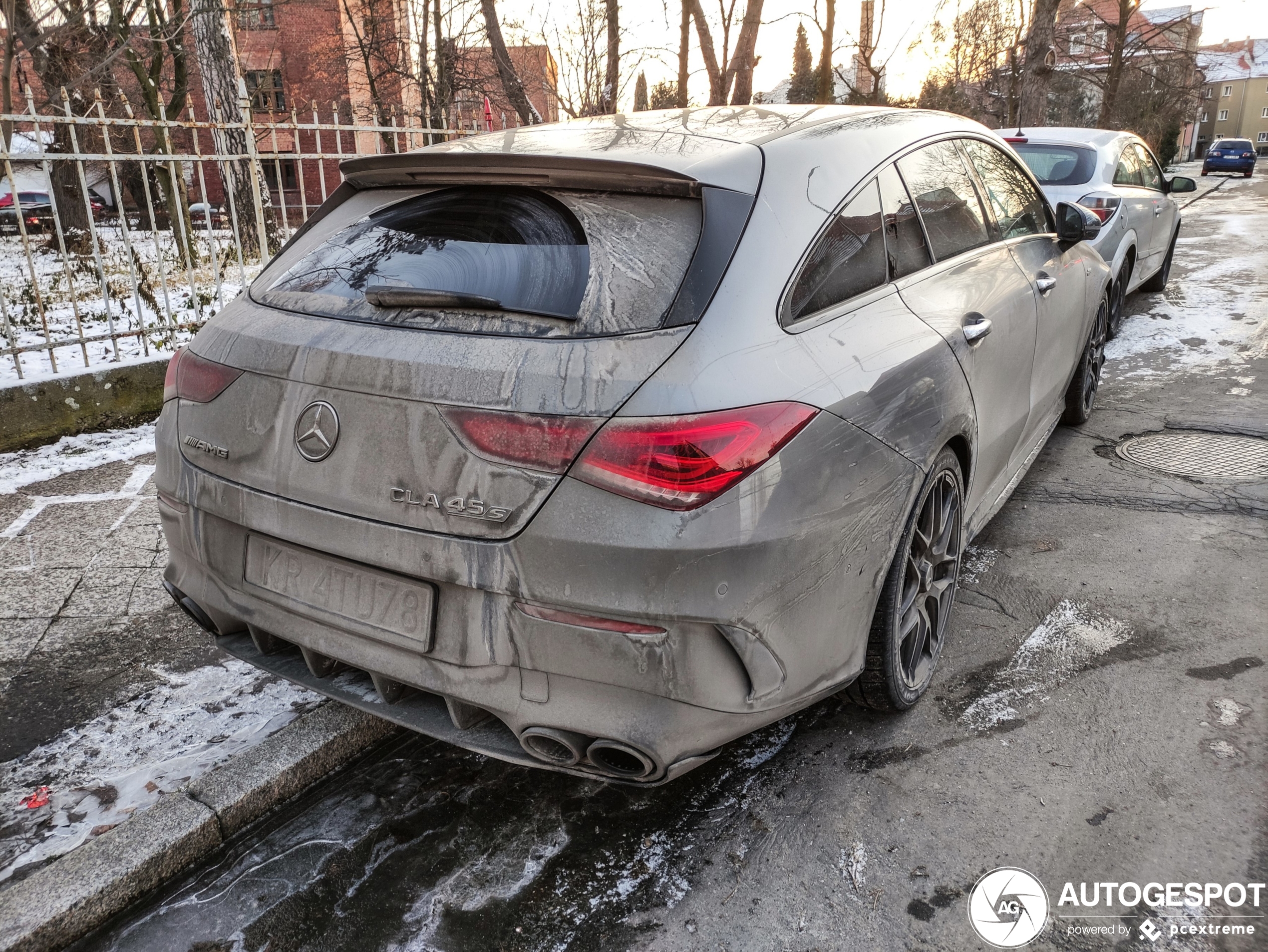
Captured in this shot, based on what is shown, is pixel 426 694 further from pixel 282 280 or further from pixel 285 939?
pixel 282 280

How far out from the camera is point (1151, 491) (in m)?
4.46

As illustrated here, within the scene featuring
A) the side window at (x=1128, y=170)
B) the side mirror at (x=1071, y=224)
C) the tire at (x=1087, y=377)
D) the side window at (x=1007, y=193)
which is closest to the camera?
the side window at (x=1007, y=193)

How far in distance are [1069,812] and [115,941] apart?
2.27 m

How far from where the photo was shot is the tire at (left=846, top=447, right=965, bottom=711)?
8.10 feet

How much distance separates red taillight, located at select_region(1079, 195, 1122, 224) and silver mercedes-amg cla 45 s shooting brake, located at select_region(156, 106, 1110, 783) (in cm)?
523

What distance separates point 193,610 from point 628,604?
4.48 ft

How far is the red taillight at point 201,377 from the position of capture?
2.27 meters

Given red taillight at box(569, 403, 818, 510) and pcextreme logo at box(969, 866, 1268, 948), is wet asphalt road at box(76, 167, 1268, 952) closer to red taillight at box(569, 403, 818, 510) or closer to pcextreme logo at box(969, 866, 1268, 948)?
pcextreme logo at box(969, 866, 1268, 948)

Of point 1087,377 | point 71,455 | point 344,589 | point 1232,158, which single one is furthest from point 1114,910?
point 1232,158

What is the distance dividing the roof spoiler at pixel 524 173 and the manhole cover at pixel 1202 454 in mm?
3732

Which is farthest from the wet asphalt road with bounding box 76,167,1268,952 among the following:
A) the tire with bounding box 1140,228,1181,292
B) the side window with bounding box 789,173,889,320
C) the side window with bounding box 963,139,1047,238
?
the tire with bounding box 1140,228,1181,292

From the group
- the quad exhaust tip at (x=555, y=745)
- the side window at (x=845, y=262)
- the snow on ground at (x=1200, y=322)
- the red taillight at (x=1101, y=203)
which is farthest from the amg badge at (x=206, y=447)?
the red taillight at (x=1101, y=203)

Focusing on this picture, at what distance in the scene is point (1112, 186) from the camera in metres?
7.26

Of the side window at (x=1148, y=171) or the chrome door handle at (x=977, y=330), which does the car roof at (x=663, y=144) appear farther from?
the side window at (x=1148, y=171)
